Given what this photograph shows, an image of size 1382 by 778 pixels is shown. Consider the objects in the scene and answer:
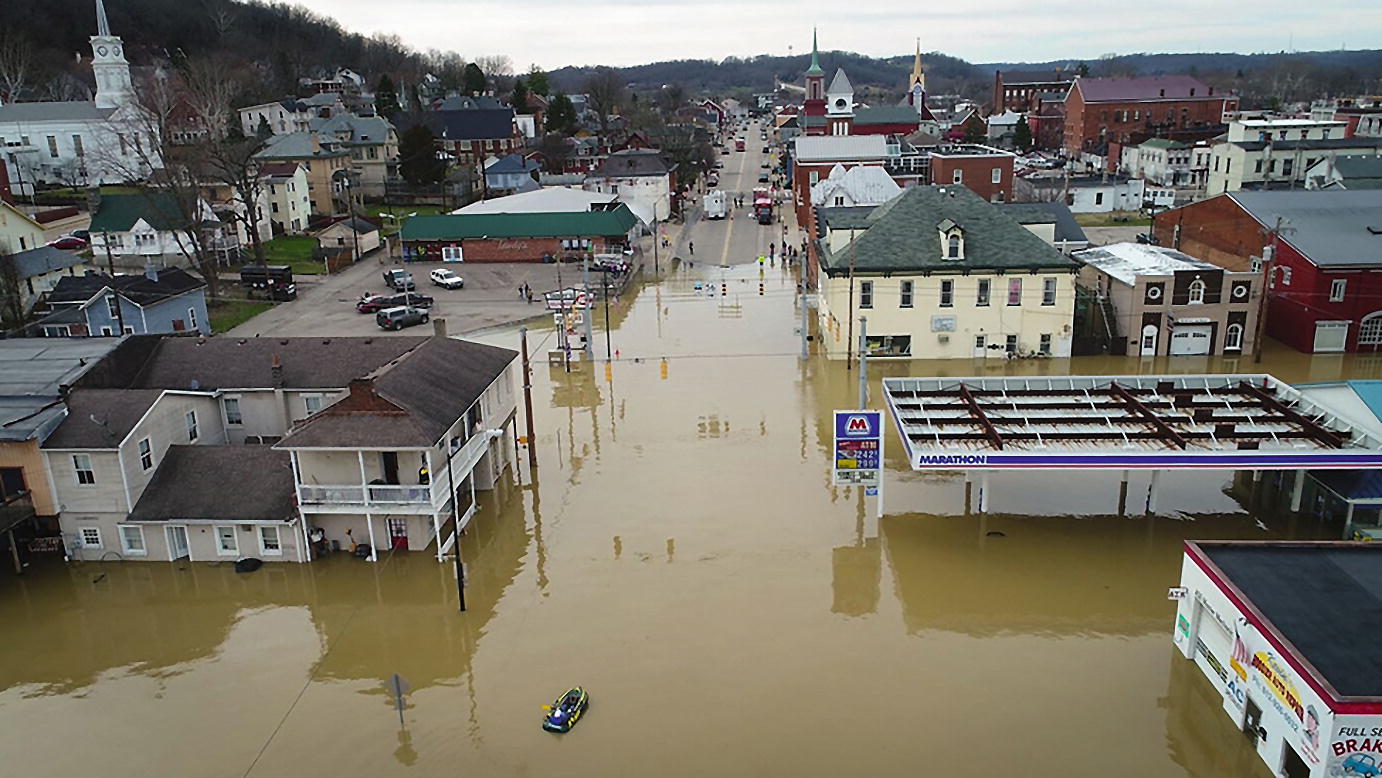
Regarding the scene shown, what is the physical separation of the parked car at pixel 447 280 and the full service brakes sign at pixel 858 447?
3970cm

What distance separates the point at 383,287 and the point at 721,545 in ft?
141

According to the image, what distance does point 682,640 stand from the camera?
69.3 ft

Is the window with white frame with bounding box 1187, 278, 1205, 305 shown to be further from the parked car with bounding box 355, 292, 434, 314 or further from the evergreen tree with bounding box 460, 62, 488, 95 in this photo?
the evergreen tree with bounding box 460, 62, 488, 95

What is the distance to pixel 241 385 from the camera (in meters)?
30.2

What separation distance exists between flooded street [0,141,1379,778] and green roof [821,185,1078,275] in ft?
42.2

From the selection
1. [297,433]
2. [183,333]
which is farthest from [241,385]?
[183,333]

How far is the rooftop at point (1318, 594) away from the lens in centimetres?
1546

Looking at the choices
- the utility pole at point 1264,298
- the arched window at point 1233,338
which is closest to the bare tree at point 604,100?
the utility pole at point 1264,298

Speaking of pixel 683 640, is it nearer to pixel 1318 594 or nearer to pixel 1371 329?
pixel 1318 594

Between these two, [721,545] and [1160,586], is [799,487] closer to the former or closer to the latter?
[721,545]

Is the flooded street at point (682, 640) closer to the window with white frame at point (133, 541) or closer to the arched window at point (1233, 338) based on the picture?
the window with white frame at point (133, 541)

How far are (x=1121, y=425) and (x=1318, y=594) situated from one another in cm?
1007

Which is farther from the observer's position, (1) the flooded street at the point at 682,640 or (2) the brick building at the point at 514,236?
(2) the brick building at the point at 514,236

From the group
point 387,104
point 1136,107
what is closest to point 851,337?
point 1136,107
